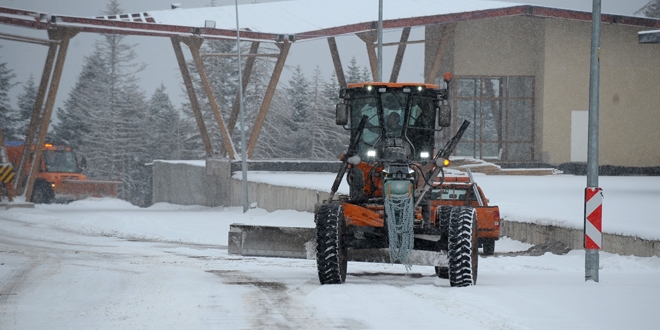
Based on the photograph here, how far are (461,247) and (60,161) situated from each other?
3912 centimetres

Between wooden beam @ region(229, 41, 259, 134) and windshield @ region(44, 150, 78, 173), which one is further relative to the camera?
windshield @ region(44, 150, 78, 173)

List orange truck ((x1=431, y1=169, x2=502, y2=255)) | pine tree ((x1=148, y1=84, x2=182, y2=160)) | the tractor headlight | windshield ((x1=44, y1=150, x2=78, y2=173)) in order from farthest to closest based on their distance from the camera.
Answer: pine tree ((x1=148, y1=84, x2=182, y2=160)), windshield ((x1=44, y1=150, x2=78, y2=173)), orange truck ((x1=431, y1=169, x2=502, y2=255)), the tractor headlight

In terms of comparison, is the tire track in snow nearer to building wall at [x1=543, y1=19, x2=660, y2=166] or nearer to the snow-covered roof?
the snow-covered roof

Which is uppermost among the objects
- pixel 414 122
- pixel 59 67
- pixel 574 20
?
pixel 574 20

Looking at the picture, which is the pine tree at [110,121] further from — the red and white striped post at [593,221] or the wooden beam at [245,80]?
the red and white striped post at [593,221]

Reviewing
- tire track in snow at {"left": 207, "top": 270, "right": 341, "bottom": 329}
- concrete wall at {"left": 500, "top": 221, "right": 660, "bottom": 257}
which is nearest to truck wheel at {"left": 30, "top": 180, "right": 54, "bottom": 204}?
concrete wall at {"left": 500, "top": 221, "right": 660, "bottom": 257}

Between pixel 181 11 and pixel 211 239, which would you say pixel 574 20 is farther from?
pixel 211 239

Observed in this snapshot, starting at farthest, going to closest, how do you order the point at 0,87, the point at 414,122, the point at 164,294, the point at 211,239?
the point at 0,87, the point at 211,239, the point at 414,122, the point at 164,294

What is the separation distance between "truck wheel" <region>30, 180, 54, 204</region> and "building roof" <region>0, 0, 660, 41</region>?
31.0ft

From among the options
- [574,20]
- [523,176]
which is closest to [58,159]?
[523,176]

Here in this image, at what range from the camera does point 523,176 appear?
42.8m

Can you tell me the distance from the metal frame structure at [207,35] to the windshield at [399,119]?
25.7 m

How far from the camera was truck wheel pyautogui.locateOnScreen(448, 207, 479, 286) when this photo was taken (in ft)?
37.2

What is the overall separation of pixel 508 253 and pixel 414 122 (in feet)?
23.1
